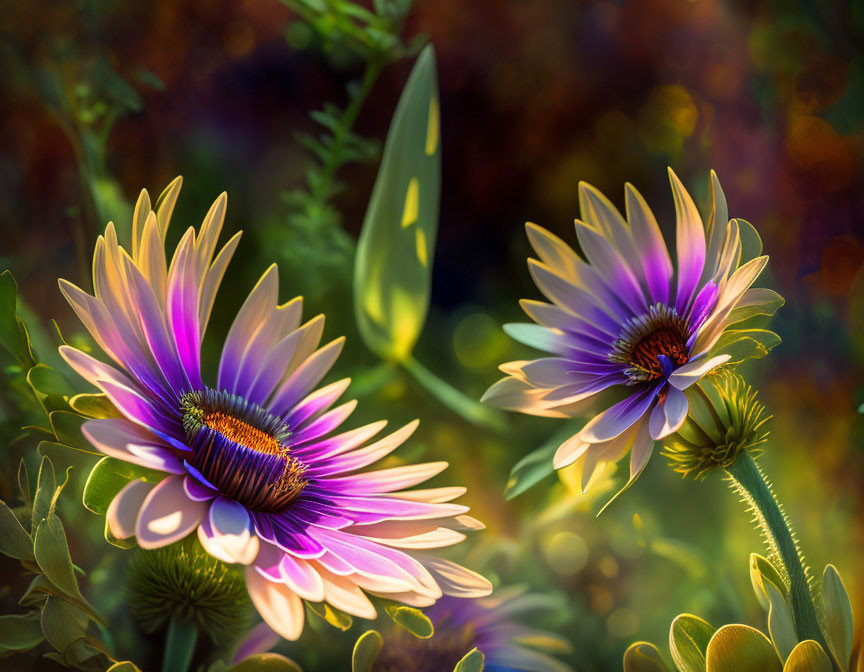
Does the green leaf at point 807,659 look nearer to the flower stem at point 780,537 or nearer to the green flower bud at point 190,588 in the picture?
the flower stem at point 780,537

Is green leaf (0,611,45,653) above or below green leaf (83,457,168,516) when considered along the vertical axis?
below

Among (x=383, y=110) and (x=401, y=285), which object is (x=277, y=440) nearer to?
(x=401, y=285)

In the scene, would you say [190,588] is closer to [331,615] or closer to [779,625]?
[331,615]

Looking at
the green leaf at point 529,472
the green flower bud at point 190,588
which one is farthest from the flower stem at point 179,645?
the green leaf at point 529,472

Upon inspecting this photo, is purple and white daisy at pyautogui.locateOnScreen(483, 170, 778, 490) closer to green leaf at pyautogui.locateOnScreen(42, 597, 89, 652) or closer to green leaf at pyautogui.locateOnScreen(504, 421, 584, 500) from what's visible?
green leaf at pyautogui.locateOnScreen(504, 421, 584, 500)

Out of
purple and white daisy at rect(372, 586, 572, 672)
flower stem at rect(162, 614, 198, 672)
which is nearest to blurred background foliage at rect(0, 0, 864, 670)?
purple and white daisy at rect(372, 586, 572, 672)
